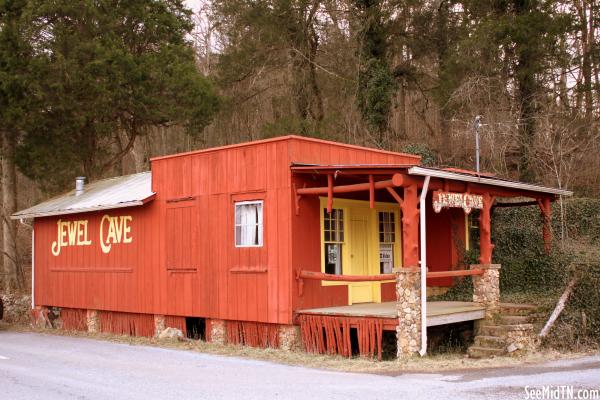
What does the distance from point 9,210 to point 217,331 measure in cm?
1422

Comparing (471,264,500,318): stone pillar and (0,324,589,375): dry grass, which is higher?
(471,264,500,318): stone pillar

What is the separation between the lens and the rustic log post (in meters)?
12.6

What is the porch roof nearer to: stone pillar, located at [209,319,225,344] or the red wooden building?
the red wooden building

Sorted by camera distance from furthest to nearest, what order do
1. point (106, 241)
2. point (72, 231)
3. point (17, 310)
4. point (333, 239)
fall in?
point (17, 310), point (72, 231), point (106, 241), point (333, 239)

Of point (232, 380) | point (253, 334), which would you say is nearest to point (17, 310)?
point (253, 334)

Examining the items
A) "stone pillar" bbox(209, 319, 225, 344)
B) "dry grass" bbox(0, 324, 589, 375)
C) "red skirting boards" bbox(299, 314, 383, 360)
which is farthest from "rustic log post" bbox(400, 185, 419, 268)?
"stone pillar" bbox(209, 319, 225, 344)

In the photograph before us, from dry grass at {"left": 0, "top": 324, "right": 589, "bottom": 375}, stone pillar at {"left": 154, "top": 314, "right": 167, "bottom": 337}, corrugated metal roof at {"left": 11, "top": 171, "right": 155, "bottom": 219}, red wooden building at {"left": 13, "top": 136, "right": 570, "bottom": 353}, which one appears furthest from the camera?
corrugated metal roof at {"left": 11, "top": 171, "right": 155, "bottom": 219}

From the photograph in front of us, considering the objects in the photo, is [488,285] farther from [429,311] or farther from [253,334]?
[253,334]

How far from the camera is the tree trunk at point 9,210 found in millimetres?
25156

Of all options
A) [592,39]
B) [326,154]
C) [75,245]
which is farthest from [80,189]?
[592,39]

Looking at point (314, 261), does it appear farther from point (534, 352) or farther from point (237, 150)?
point (534, 352)

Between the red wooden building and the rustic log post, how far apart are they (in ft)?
0.06

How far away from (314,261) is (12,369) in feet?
19.0

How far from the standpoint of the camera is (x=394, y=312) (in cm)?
1308
